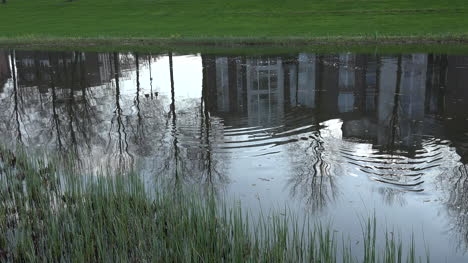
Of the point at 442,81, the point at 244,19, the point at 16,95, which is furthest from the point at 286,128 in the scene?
the point at 244,19

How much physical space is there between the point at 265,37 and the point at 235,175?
27.3 metres

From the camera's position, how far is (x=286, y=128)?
55.0ft

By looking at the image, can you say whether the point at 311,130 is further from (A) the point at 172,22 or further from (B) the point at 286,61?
(A) the point at 172,22

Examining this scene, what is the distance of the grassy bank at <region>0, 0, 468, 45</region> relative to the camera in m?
38.9

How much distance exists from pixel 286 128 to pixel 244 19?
116 feet

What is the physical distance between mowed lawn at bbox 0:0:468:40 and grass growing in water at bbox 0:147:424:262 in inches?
1214

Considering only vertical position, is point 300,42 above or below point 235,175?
above

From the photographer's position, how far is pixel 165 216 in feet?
28.9

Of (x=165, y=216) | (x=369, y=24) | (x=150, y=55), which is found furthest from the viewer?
(x=369, y=24)

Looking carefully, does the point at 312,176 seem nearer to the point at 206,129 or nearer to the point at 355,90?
the point at 206,129

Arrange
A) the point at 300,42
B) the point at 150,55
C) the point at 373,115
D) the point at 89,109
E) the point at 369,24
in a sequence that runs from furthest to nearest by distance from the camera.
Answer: the point at 369,24 → the point at 300,42 → the point at 150,55 → the point at 89,109 → the point at 373,115

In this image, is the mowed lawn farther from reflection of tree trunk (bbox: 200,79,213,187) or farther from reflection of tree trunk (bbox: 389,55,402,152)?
reflection of tree trunk (bbox: 200,79,213,187)

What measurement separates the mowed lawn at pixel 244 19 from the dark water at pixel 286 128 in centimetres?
1099

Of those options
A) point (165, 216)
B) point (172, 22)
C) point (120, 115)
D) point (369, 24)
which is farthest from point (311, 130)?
point (172, 22)
